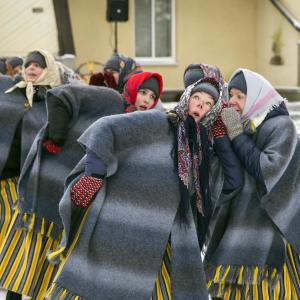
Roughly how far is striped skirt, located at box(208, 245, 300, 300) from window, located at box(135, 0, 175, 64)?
39.3 ft

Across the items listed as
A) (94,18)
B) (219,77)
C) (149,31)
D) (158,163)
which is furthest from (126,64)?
(149,31)

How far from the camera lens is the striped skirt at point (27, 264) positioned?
4312 millimetres

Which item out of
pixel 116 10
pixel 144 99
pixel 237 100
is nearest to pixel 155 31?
pixel 116 10

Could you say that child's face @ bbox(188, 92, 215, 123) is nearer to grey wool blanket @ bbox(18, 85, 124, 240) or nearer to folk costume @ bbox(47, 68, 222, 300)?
folk costume @ bbox(47, 68, 222, 300)

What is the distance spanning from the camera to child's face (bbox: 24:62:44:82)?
4.84 metres

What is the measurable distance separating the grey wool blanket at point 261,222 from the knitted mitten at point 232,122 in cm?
14

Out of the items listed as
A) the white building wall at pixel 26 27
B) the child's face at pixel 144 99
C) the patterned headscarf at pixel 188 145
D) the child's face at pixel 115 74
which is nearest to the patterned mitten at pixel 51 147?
the child's face at pixel 144 99

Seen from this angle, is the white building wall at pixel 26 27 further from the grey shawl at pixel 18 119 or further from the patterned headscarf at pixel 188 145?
the patterned headscarf at pixel 188 145

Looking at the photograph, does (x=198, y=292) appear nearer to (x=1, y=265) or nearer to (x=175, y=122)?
(x=175, y=122)

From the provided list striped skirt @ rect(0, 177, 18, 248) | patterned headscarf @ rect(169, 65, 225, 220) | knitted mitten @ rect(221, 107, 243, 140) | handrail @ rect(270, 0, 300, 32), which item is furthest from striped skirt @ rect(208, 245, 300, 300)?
→ handrail @ rect(270, 0, 300, 32)

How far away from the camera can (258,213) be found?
3.85 m

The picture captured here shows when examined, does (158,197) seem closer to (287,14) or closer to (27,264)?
(27,264)

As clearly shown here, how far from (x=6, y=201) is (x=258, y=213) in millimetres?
1594

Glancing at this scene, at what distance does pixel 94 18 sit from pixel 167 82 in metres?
1.93
